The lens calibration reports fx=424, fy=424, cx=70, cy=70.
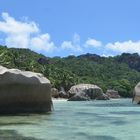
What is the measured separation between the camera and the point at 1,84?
25.6 meters

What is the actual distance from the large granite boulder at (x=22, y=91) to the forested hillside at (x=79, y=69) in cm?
4298

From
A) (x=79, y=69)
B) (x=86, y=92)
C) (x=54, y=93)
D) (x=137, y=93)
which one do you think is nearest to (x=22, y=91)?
(x=137, y=93)

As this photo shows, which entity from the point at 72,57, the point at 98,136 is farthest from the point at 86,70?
the point at 98,136

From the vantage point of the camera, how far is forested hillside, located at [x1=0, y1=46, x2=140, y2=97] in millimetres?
95381

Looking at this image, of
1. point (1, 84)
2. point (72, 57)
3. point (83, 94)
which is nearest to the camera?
point (1, 84)

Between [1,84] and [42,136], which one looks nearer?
[42,136]

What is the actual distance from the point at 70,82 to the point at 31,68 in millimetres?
11509

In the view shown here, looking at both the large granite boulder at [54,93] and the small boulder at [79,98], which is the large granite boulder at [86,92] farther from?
the large granite boulder at [54,93]

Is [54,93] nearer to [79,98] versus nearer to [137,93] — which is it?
[79,98]

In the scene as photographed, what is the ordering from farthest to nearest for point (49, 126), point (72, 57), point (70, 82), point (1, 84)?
point (72, 57) → point (70, 82) → point (1, 84) → point (49, 126)

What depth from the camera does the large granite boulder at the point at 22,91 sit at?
25812 mm

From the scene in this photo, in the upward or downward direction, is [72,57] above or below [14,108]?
above

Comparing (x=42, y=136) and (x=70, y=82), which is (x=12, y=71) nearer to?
(x=42, y=136)

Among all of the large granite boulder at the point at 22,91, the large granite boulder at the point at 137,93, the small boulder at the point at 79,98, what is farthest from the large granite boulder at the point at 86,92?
the large granite boulder at the point at 22,91
